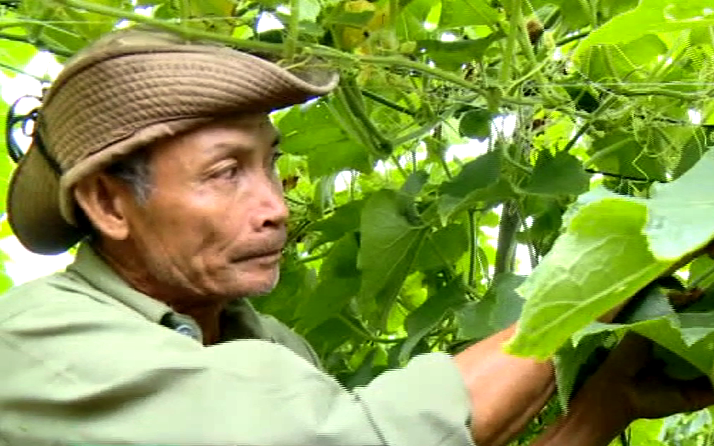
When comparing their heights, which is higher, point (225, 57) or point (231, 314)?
point (225, 57)

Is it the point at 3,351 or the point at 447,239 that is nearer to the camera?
the point at 3,351

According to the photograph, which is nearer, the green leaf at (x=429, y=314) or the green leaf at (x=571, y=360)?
the green leaf at (x=571, y=360)

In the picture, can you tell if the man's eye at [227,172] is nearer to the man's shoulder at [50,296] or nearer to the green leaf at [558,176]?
the man's shoulder at [50,296]

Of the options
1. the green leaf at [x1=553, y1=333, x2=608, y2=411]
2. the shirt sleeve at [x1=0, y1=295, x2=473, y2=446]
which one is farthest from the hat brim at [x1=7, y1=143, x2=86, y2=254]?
the green leaf at [x1=553, y1=333, x2=608, y2=411]

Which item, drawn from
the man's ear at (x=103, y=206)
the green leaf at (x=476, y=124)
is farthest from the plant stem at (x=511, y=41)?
the man's ear at (x=103, y=206)

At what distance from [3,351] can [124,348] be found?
110 millimetres

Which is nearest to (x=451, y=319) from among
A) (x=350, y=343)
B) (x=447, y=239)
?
(x=447, y=239)

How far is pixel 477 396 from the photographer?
931mm

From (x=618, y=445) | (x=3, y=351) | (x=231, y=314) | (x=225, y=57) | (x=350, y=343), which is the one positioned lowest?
(x=618, y=445)

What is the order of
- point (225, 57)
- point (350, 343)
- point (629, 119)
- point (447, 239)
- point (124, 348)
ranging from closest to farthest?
point (124, 348) → point (225, 57) → point (629, 119) → point (447, 239) → point (350, 343)

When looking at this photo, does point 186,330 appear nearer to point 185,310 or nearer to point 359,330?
point 185,310

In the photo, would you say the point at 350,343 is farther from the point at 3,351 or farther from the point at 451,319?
the point at 3,351

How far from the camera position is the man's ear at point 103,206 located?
1.09m

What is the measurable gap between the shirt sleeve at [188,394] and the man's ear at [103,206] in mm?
156
